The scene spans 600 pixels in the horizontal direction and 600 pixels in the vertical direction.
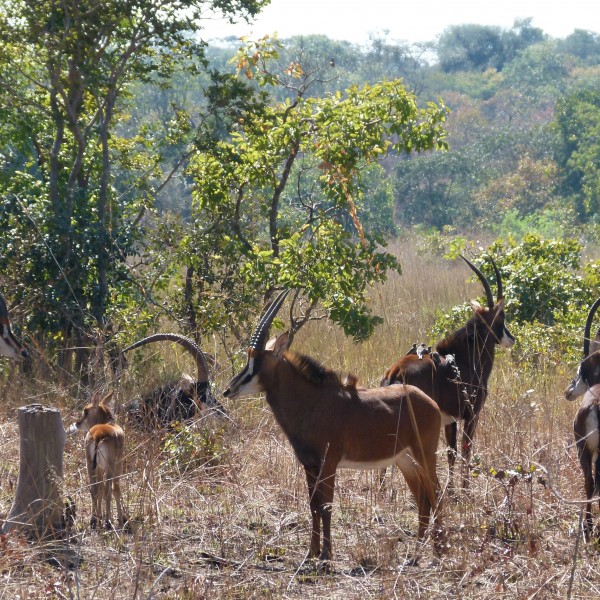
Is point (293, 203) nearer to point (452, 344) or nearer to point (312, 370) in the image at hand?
point (452, 344)

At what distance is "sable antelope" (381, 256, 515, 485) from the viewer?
7312 millimetres

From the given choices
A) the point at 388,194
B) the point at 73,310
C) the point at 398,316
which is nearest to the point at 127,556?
the point at 73,310

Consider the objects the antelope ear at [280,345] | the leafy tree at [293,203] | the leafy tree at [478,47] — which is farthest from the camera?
the leafy tree at [478,47]

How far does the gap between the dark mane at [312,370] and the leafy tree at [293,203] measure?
3600 millimetres

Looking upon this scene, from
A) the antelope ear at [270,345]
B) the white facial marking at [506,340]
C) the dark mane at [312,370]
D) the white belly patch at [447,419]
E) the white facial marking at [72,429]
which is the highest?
the antelope ear at [270,345]

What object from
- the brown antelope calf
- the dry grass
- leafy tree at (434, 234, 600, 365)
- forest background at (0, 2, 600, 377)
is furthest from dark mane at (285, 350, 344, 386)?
leafy tree at (434, 234, 600, 365)

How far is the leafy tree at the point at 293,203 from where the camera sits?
33.6 feet

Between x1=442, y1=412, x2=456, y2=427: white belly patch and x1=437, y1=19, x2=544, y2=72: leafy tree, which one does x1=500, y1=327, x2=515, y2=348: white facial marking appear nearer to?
x1=442, y1=412, x2=456, y2=427: white belly patch

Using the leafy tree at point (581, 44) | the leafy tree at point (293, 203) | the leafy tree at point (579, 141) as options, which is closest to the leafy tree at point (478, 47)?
the leafy tree at point (581, 44)

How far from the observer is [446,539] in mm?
5637

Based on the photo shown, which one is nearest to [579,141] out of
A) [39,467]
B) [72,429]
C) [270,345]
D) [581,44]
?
[72,429]

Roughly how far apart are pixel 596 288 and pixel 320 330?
3397 millimetres

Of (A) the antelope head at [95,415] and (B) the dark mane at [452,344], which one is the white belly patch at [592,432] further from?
(A) the antelope head at [95,415]

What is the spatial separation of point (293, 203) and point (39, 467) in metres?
5.54
